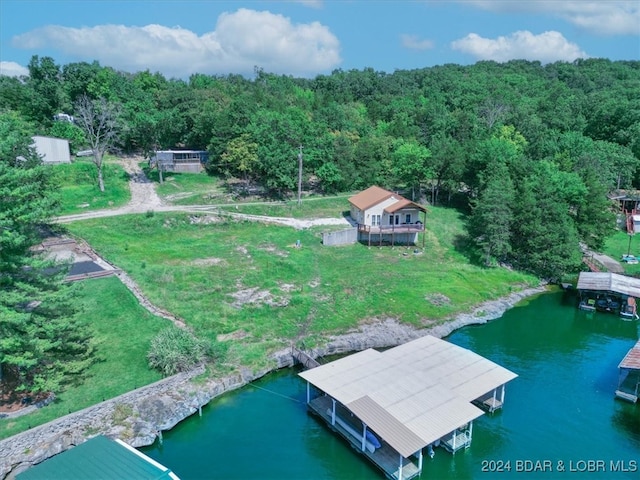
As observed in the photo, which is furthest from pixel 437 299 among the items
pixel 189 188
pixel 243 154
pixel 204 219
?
pixel 189 188

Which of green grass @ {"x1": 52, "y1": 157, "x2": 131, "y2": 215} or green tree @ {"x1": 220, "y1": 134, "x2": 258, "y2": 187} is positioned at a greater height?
green tree @ {"x1": 220, "y1": 134, "x2": 258, "y2": 187}

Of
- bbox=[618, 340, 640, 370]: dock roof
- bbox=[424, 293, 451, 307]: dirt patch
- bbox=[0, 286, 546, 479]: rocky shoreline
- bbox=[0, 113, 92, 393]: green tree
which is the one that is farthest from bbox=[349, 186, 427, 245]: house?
bbox=[0, 113, 92, 393]: green tree

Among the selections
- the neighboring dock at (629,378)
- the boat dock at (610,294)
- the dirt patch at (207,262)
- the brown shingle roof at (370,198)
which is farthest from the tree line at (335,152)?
the neighboring dock at (629,378)

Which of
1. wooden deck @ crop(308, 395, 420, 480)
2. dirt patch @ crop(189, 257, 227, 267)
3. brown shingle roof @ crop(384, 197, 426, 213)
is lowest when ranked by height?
wooden deck @ crop(308, 395, 420, 480)

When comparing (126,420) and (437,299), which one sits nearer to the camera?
(126,420)

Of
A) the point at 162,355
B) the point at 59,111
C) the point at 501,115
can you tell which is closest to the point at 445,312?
the point at 162,355

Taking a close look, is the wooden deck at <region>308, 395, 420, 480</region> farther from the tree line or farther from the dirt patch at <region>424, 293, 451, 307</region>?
the dirt patch at <region>424, 293, 451, 307</region>

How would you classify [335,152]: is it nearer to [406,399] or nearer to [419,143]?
[419,143]
